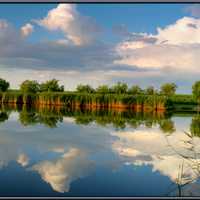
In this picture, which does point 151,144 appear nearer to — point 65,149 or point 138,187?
point 65,149

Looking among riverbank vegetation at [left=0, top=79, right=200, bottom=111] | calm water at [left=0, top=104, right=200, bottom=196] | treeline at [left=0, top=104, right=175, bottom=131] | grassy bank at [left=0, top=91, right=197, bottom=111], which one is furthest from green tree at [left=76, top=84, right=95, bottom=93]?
calm water at [left=0, top=104, right=200, bottom=196]

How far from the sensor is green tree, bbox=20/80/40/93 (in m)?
41.1

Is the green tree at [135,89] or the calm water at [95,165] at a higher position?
the green tree at [135,89]

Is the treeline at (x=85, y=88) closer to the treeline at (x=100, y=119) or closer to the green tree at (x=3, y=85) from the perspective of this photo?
the green tree at (x=3, y=85)

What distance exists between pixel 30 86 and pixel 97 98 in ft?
43.1

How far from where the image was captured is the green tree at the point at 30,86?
41.1m

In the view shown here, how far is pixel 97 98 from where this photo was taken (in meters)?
31.0

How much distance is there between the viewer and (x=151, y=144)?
11.4 meters

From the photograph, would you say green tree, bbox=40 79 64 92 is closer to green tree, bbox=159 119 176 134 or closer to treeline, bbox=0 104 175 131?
treeline, bbox=0 104 175 131

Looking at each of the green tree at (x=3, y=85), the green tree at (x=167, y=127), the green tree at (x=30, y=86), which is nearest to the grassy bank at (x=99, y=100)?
the green tree at (x=30, y=86)

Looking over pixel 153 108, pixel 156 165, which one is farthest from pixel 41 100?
pixel 156 165

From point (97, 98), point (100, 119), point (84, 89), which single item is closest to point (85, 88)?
point (84, 89)

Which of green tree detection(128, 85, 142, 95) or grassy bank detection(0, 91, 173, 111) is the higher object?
green tree detection(128, 85, 142, 95)

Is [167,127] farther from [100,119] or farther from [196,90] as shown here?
[196,90]
